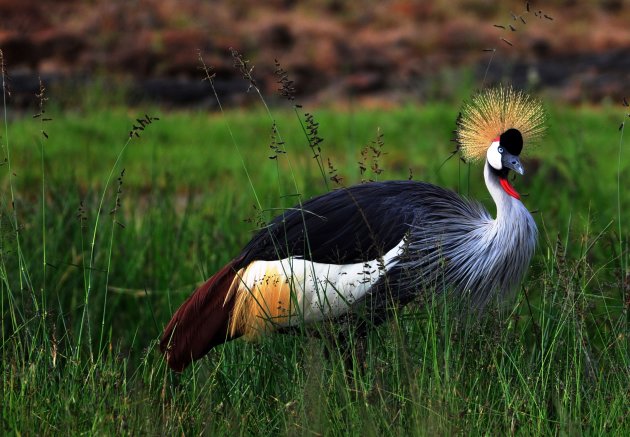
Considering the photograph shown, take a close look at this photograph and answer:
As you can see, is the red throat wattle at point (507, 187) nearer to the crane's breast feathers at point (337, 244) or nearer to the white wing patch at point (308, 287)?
the crane's breast feathers at point (337, 244)

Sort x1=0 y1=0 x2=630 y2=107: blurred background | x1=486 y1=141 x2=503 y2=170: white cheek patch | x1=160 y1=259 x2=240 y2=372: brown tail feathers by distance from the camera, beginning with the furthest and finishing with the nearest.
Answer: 1. x1=0 y1=0 x2=630 y2=107: blurred background
2. x1=486 y1=141 x2=503 y2=170: white cheek patch
3. x1=160 y1=259 x2=240 y2=372: brown tail feathers

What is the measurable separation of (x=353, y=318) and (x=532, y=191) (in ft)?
7.50

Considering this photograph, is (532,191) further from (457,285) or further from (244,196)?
(457,285)

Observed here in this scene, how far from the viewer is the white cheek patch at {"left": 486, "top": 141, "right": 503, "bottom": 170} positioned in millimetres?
3693

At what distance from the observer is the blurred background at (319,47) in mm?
12812

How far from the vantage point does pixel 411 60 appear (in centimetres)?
1639

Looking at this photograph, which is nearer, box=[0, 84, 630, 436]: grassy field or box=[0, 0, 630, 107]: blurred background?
box=[0, 84, 630, 436]: grassy field

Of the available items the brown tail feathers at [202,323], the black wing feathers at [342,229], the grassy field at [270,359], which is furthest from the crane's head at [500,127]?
the brown tail feathers at [202,323]

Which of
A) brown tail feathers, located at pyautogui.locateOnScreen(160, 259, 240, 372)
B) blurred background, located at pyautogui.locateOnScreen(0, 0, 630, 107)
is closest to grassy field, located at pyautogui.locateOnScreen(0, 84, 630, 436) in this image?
brown tail feathers, located at pyautogui.locateOnScreen(160, 259, 240, 372)

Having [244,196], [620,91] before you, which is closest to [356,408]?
[244,196]

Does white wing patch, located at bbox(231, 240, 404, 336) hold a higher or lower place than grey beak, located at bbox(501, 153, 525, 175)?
lower

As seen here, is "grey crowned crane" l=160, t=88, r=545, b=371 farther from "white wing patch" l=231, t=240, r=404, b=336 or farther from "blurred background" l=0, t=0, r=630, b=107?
"blurred background" l=0, t=0, r=630, b=107

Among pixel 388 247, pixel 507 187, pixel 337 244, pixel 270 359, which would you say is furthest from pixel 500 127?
pixel 270 359

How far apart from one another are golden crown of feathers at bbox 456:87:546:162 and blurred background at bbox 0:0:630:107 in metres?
5.98
